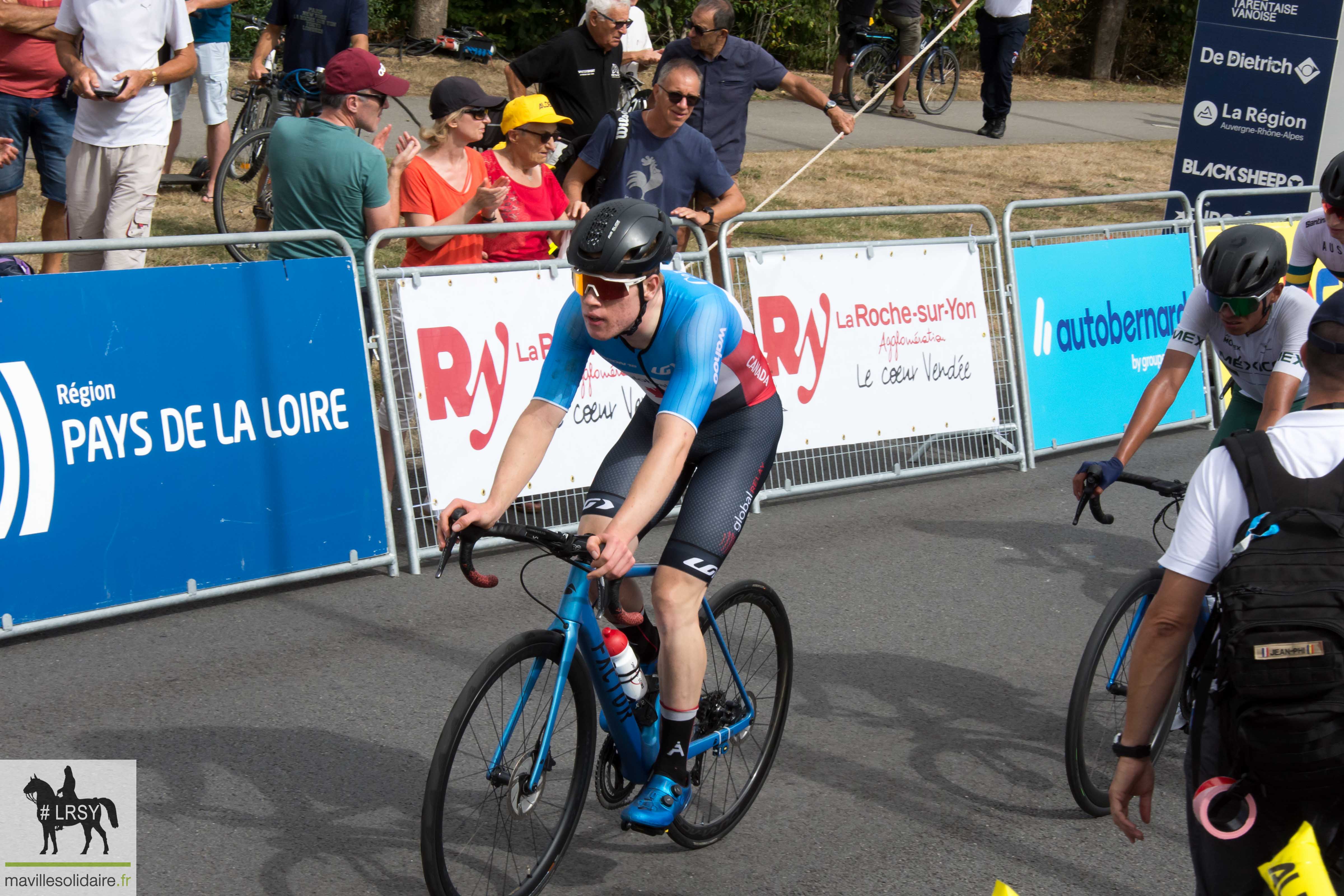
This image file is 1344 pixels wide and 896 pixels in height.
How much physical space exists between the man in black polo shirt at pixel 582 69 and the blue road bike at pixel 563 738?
17.2 feet

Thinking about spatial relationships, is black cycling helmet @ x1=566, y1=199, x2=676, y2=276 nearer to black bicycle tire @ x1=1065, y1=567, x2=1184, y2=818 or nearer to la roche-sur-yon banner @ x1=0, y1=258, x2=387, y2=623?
black bicycle tire @ x1=1065, y1=567, x2=1184, y2=818

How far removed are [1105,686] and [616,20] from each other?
5.72 m

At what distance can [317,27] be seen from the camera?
9828mm

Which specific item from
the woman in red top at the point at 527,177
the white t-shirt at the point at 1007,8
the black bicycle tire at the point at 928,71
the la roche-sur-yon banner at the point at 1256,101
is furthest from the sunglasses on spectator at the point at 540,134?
the black bicycle tire at the point at 928,71

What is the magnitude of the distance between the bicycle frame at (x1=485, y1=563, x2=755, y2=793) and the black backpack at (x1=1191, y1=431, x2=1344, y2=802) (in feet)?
5.37

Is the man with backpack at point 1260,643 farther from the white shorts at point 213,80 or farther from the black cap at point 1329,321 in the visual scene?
the white shorts at point 213,80

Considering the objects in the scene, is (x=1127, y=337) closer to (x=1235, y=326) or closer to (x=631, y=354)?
(x=1235, y=326)

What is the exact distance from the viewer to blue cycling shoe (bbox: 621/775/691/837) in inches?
148

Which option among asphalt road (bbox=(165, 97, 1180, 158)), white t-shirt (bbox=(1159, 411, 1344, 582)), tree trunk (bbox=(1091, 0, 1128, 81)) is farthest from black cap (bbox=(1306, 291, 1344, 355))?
tree trunk (bbox=(1091, 0, 1128, 81))

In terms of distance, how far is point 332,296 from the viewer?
6359mm

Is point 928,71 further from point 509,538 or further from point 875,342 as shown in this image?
point 509,538

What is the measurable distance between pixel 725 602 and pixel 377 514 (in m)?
2.81

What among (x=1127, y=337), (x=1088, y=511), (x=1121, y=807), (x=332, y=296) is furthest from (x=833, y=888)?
(x=1127, y=337)

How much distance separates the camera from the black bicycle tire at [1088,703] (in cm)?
437
